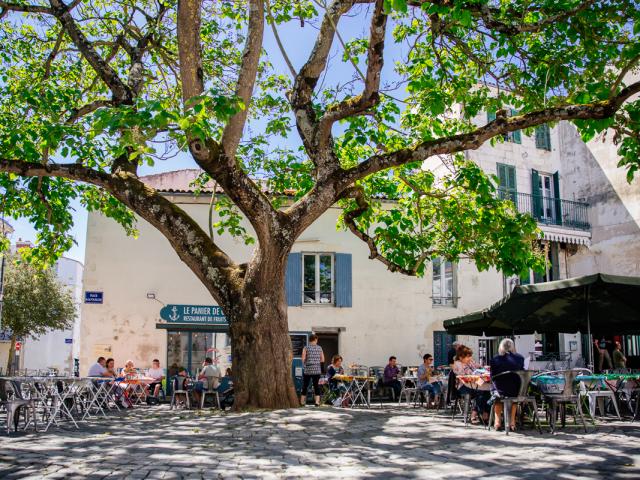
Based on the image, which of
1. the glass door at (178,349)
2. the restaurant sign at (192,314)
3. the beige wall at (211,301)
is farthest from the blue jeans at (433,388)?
the glass door at (178,349)

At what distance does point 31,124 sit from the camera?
39.2ft

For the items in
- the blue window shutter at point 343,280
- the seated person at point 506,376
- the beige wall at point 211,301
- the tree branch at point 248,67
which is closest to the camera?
the seated person at point 506,376

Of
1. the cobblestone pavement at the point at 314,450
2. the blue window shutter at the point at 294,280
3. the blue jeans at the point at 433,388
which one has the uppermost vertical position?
the blue window shutter at the point at 294,280

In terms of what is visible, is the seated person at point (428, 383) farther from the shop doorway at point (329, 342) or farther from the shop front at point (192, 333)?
the shop front at point (192, 333)

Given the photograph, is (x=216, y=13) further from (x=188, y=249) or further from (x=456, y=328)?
(x=456, y=328)

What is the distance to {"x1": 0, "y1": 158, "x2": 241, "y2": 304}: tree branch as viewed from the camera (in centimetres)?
1036

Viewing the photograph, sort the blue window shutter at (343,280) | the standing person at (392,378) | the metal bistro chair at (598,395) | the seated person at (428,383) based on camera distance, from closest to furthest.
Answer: the metal bistro chair at (598,395)
the seated person at (428,383)
the standing person at (392,378)
the blue window shutter at (343,280)

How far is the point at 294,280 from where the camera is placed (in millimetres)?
20672

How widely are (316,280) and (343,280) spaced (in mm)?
886

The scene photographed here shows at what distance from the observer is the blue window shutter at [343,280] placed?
20.9 m

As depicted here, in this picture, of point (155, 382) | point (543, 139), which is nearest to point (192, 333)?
point (155, 382)

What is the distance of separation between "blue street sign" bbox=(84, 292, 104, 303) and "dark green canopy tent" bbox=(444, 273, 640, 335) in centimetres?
1262

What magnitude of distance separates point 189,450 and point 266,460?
3.28 ft

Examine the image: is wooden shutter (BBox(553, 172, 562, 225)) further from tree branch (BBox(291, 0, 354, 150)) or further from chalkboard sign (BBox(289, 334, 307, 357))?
tree branch (BBox(291, 0, 354, 150))
